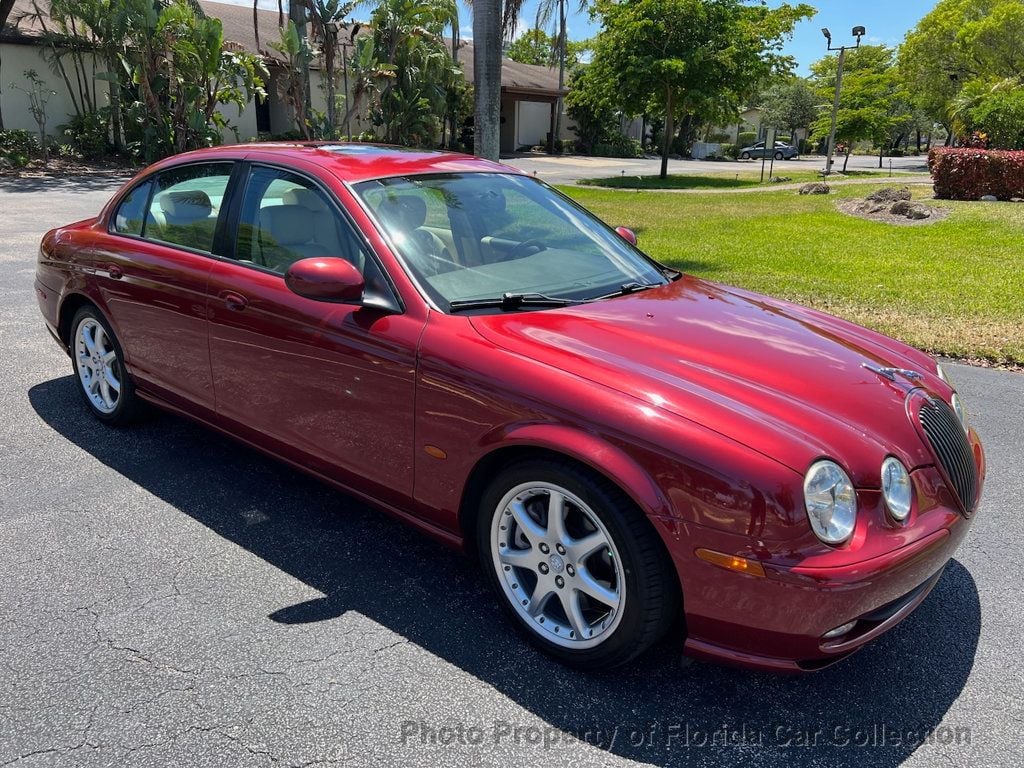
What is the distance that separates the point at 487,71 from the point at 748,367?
323 inches

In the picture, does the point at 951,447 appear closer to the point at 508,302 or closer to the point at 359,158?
the point at 508,302

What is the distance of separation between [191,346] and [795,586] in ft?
9.47

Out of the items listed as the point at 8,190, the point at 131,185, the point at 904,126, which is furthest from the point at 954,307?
the point at 904,126

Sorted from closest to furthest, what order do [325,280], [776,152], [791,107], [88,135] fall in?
[325,280] < [88,135] < [776,152] < [791,107]

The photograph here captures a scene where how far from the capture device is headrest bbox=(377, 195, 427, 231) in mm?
3260

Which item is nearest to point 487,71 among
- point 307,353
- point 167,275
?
point 167,275

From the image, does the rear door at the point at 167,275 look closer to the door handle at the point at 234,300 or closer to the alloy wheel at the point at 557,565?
the door handle at the point at 234,300

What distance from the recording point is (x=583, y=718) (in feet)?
8.07

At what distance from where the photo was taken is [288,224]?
3516 millimetres

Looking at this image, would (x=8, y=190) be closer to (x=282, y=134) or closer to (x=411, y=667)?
(x=282, y=134)

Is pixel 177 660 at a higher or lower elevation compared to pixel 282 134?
lower

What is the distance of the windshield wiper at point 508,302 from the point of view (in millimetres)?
2992

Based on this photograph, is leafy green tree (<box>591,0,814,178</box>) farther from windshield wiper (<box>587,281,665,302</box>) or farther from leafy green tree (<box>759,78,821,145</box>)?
leafy green tree (<box>759,78,821,145</box>)

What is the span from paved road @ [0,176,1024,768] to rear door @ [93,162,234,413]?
1.96 ft
